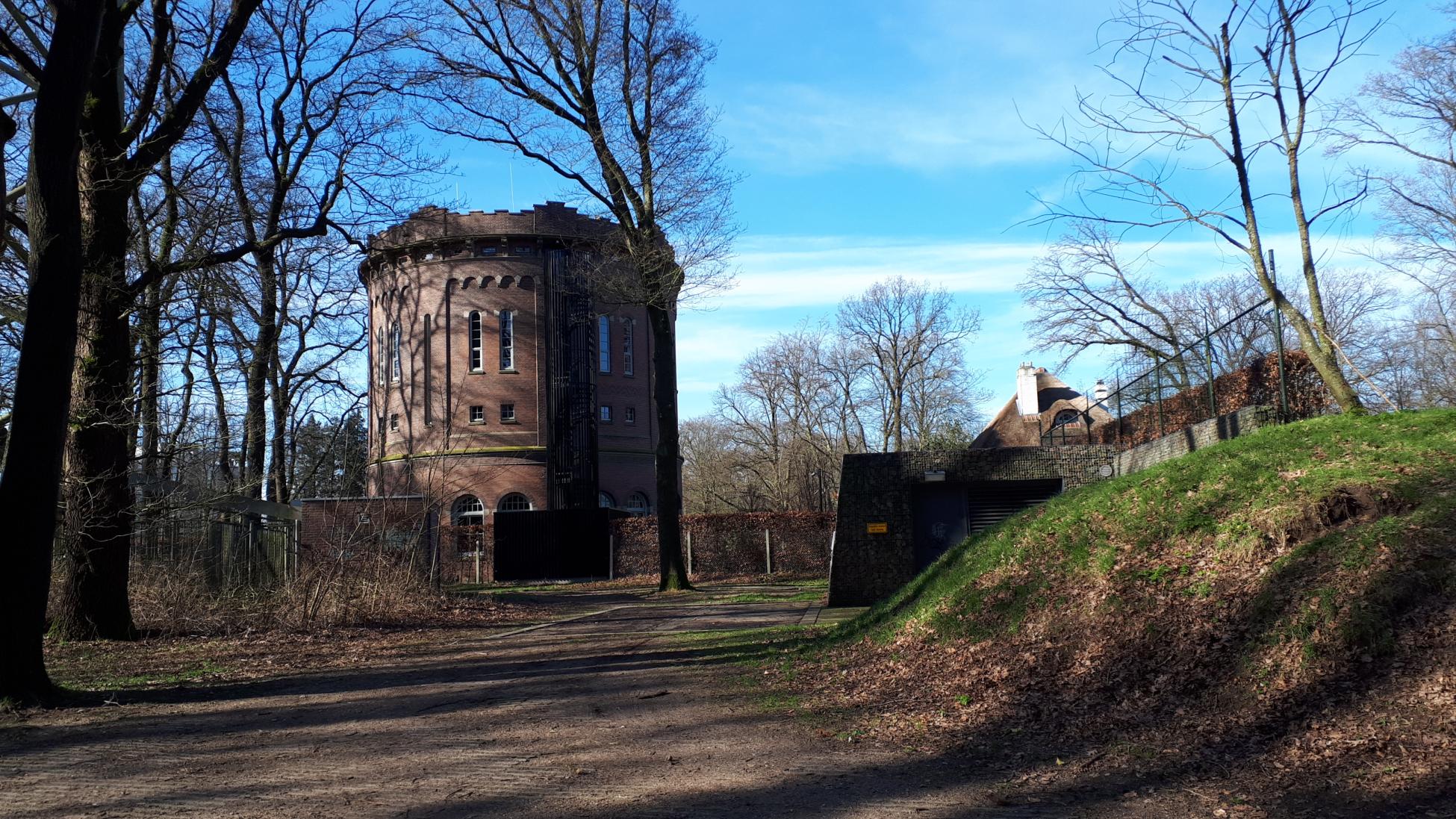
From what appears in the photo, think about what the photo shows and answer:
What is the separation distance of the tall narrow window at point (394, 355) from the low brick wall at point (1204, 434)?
114 ft

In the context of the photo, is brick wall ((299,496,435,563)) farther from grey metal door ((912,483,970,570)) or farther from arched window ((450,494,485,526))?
arched window ((450,494,485,526))

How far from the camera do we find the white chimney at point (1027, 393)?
198ft

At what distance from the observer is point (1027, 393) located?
60.6 metres

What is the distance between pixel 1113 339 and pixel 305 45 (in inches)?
1152

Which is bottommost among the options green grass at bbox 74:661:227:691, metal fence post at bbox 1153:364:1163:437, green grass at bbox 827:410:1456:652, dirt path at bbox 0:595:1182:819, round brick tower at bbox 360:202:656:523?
dirt path at bbox 0:595:1182:819

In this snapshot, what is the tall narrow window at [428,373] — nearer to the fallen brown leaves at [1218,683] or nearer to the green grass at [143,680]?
the green grass at [143,680]

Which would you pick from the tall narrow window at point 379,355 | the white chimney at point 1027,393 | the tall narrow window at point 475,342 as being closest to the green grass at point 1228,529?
the tall narrow window at point 475,342

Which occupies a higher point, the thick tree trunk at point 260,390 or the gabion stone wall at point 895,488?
the thick tree trunk at point 260,390

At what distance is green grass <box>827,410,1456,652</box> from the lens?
23.6ft

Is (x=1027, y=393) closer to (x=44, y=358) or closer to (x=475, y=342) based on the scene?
(x=475, y=342)

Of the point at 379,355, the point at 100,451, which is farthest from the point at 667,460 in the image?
the point at 379,355

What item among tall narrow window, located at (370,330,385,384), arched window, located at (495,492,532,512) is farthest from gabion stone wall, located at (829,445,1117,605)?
tall narrow window, located at (370,330,385,384)

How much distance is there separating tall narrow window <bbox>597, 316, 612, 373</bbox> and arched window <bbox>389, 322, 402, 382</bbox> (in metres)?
8.65

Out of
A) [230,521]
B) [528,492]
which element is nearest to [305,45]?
[230,521]
